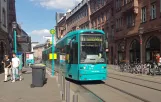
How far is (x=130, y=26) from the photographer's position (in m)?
43.5

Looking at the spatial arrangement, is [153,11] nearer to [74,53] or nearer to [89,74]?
[74,53]

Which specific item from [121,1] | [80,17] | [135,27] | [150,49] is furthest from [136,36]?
[80,17]

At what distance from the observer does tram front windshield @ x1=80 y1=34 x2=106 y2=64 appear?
57.3ft

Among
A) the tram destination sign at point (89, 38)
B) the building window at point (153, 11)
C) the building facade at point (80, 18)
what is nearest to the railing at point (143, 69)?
the building window at point (153, 11)

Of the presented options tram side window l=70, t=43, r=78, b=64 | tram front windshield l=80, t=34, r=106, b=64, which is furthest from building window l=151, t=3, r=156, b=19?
tram side window l=70, t=43, r=78, b=64

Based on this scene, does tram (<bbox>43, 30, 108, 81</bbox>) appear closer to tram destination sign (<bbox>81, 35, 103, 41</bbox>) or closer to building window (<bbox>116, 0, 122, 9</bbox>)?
tram destination sign (<bbox>81, 35, 103, 41</bbox>)

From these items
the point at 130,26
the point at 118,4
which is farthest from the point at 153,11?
the point at 118,4

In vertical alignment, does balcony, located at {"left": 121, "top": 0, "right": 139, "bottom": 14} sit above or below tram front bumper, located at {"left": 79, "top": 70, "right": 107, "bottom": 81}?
above

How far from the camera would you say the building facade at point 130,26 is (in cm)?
3644

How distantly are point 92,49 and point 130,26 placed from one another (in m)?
26.9

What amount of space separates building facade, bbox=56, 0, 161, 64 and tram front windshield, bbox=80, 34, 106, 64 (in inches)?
255

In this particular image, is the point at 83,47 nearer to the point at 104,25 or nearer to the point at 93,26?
the point at 104,25

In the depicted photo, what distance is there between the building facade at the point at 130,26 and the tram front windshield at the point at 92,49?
647 cm

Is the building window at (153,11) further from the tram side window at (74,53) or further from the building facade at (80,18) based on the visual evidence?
the building facade at (80,18)
